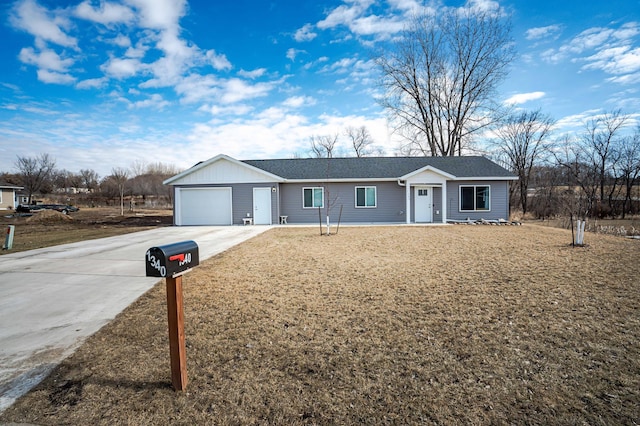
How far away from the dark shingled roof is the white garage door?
3374 mm

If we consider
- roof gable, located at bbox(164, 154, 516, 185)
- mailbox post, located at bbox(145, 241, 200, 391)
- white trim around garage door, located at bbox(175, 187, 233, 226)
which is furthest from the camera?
white trim around garage door, located at bbox(175, 187, 233, 226)

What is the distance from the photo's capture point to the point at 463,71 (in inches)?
1067

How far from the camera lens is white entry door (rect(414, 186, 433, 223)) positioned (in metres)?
17.0

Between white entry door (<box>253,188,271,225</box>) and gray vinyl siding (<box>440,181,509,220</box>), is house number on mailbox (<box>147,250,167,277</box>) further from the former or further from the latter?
gray vinyl siding (<box>440,181,509,220</box>)

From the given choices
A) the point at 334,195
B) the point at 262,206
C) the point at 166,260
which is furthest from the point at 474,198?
the point at 166,260

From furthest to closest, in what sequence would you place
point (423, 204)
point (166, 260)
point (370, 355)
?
point (423, 204)
point (370, 355)
point (166, 260)

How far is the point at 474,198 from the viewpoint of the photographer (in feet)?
56.1

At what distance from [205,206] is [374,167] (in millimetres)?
10088

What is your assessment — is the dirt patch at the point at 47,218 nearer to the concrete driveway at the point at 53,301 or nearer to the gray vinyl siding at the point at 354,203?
the concrete driveway at the point at 53,301

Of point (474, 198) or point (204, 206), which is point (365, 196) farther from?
point (204, 206)

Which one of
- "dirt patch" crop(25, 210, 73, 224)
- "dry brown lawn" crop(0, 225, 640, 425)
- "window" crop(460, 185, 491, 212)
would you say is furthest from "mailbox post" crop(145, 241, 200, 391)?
"dirt patch" crop(25, 210, 73, 224)

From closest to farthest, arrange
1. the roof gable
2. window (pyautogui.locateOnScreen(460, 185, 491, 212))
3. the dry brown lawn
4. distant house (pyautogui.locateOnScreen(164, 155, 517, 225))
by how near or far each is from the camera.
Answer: the dry brown lawn, the roof gable, distant house (pyautogui.locateOnScreen(164, 155, 517, 225)), window (pyautogui.locateOnScreen(460, 185, 491, 212))

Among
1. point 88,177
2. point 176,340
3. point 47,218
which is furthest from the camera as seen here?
point 88,177

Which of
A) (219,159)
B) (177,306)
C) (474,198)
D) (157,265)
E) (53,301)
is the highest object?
(219,159)
